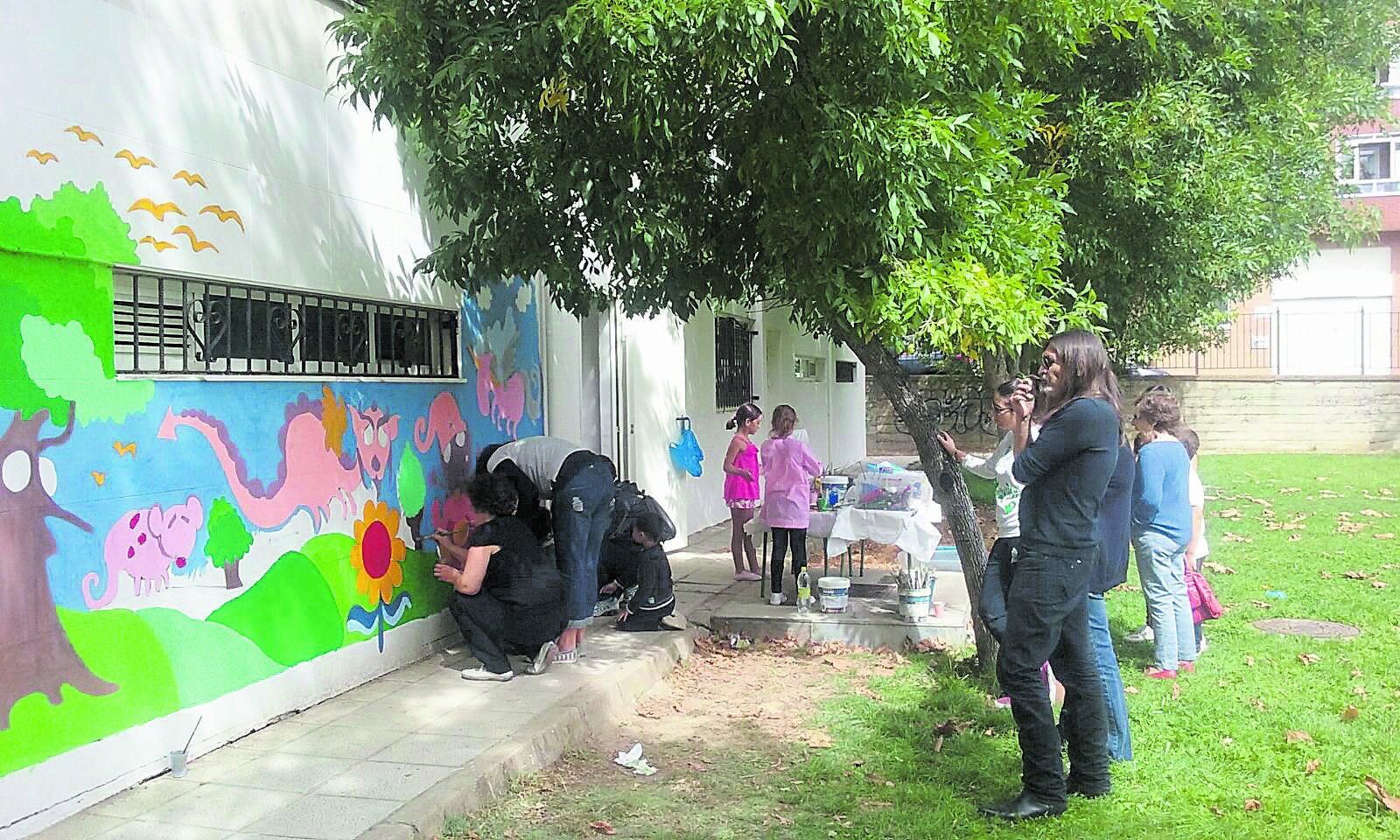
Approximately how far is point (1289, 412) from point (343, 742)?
74.3 ft

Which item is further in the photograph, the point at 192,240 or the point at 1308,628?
the point at 1308,628

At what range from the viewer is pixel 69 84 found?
4348 mm

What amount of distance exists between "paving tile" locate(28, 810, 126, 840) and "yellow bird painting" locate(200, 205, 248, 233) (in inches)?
102

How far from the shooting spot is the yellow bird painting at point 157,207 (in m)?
4.65

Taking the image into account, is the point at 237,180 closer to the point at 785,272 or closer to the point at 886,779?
the point at 785,272

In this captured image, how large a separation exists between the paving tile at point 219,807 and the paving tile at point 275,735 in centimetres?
48

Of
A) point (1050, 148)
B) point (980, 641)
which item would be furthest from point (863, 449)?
point (980, 641)

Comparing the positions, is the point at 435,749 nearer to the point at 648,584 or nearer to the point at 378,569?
the point at 378,569

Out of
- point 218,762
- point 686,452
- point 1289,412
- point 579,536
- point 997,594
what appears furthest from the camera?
point 1289,412

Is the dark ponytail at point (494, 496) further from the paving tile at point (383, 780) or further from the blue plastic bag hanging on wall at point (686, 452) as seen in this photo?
the blue plastic bag hanging on wall at point (686, 452)

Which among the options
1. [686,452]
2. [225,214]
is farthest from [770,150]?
[686,452]

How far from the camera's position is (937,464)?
649 centimetres

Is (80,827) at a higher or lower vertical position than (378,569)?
lower

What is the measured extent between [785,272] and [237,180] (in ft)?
8.88
